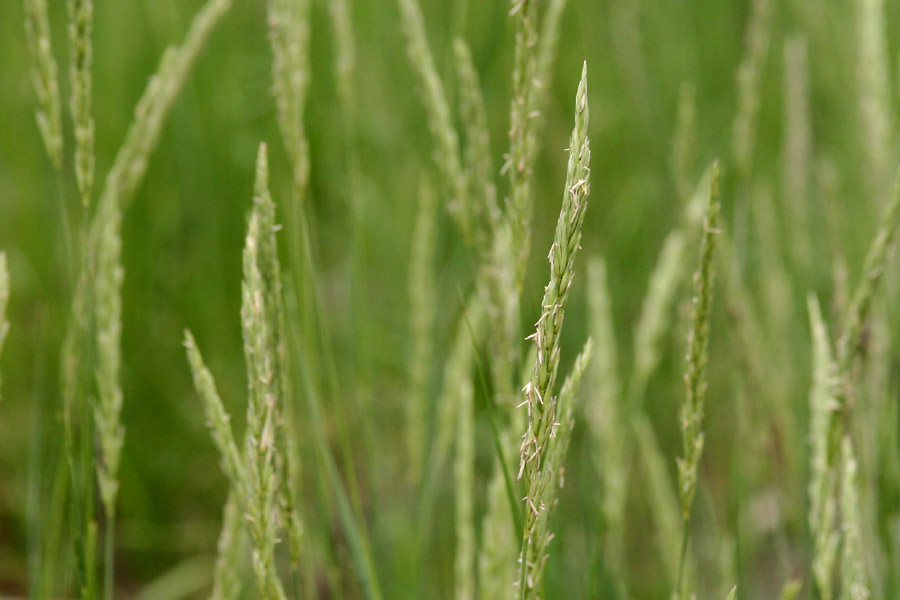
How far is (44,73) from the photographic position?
1.12 metres

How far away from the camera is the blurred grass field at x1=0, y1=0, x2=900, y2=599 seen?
162cm

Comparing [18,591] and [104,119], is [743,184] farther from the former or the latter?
[104,119]

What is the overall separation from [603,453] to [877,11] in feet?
3.13

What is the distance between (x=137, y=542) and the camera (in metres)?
2.07

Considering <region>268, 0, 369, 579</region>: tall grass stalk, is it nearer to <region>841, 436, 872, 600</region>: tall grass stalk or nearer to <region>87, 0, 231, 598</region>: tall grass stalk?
<region>87, 0, 231, 598</region>: tall grass stalk

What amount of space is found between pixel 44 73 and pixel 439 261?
830mm

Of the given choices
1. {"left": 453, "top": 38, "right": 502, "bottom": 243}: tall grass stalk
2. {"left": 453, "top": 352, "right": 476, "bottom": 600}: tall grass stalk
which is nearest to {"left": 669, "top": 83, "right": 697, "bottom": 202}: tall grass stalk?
{"left": 453, "top": 38, "right": 502, "bottom": 243}: tall grass stalk

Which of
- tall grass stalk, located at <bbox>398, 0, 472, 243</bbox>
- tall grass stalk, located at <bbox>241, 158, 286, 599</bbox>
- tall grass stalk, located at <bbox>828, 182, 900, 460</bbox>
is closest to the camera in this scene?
tall grass stalk, located at <bbox>241, 158, 286, 599</bbox>

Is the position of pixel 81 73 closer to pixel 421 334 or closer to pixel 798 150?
pixel 421 334

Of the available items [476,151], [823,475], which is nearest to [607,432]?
[823,475]

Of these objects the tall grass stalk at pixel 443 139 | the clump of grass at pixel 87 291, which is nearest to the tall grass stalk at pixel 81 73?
the clump of grass at pixel 87 291

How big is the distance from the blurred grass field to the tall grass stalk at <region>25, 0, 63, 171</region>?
1.37ft

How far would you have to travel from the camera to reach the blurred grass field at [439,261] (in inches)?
63.6

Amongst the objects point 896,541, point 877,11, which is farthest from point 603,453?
point 877,11
